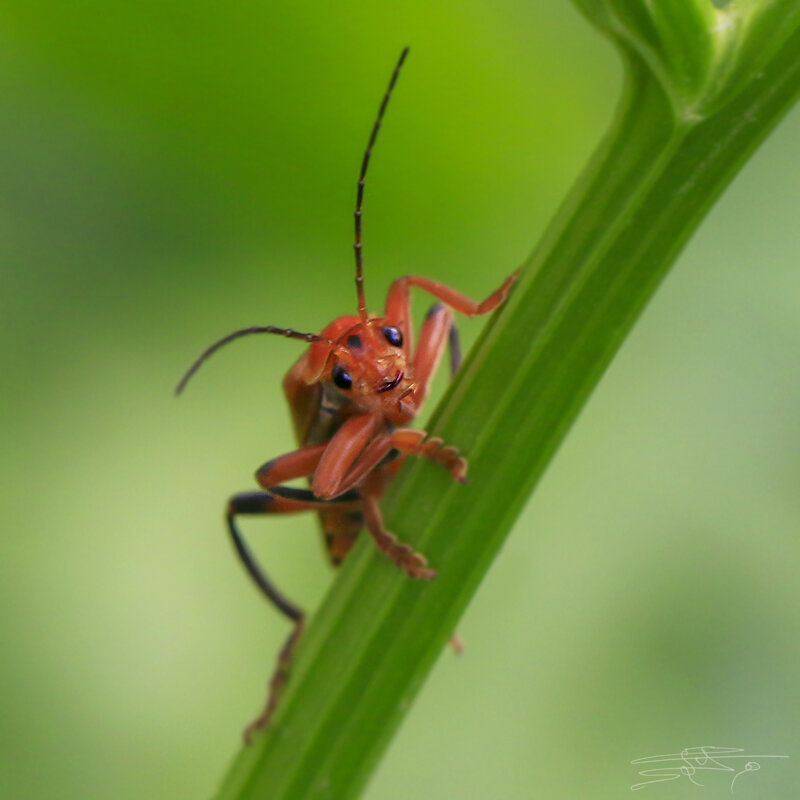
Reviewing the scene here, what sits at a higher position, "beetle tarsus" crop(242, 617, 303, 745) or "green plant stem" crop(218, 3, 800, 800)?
"green plant stem" crop(218, 3, 800, 800)

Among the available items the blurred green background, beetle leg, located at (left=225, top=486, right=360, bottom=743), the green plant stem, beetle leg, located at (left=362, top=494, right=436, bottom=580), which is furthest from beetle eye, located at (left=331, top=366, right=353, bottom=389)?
the blurred green background

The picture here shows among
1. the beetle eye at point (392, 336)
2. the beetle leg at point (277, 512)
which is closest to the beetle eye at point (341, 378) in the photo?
the beetle eye at point (392, 336)

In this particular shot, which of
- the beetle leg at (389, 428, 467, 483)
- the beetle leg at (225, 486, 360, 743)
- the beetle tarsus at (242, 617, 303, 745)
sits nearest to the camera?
the beetle leg at (389, 428, 467, 483)

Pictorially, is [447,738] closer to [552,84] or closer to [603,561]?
[603,561]

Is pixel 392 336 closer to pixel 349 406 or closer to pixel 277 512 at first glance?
pixel 349 406

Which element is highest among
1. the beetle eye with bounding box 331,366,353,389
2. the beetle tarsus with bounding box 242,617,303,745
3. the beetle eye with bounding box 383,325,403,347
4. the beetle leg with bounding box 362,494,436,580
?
the beetle eye with bounding box 383,325,403,347

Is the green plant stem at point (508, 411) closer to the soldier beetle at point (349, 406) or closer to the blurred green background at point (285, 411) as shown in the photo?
the soldier beetle at point (349, 406)

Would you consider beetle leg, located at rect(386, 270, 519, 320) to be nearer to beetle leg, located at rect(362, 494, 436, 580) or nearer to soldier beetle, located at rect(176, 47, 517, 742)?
soldier beetle, located at rect(176, 47, 517, 742)
